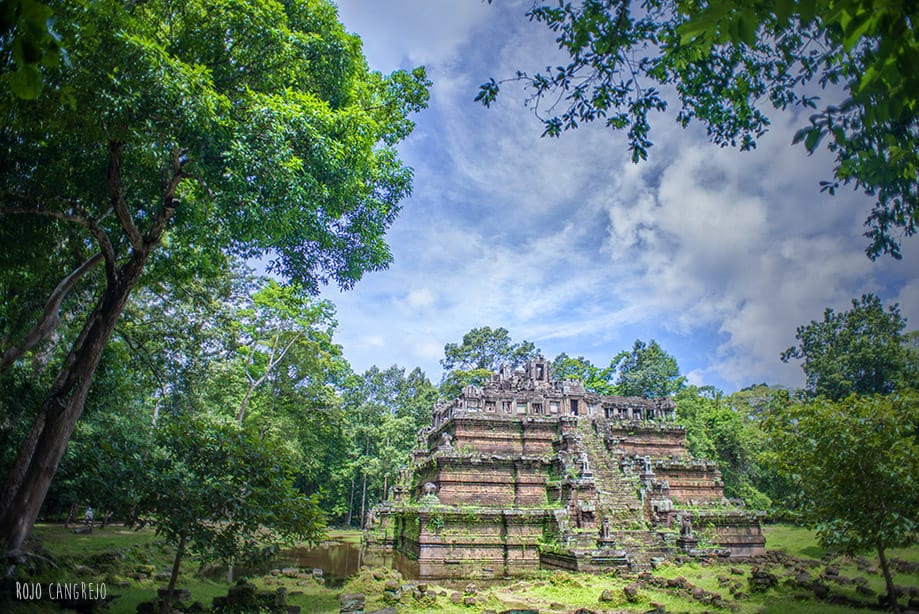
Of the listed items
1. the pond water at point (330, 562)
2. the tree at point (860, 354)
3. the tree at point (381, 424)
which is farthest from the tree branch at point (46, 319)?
the tree at point (860, 354)

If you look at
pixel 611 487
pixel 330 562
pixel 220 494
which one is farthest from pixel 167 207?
pixel 611 487

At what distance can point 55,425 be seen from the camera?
31.4 ft

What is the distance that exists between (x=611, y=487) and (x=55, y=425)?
21299 millimetres

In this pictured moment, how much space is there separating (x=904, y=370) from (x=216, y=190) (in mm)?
41561

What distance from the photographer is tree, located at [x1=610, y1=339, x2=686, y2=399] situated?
46.4 metres

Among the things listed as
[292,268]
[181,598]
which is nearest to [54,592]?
[181,598]

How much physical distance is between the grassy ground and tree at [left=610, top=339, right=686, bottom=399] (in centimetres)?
2939

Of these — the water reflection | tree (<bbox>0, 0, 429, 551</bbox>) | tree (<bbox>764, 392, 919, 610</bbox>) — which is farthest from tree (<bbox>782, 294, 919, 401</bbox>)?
tree (<bbox>0, 0, 429, 551</bbox>)

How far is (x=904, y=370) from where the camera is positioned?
103ft

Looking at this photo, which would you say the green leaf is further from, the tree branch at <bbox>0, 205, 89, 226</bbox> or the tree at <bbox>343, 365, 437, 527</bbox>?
the tree at <bbox>343, 365, 437, 527</bbox>

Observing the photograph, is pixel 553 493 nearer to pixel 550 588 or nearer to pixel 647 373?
pixel 550 588

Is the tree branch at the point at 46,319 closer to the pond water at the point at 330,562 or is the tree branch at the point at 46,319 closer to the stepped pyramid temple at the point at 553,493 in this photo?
the pond water at the point at 330,562

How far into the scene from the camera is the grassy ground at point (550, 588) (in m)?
11.0

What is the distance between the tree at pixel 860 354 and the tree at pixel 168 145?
122 feet
